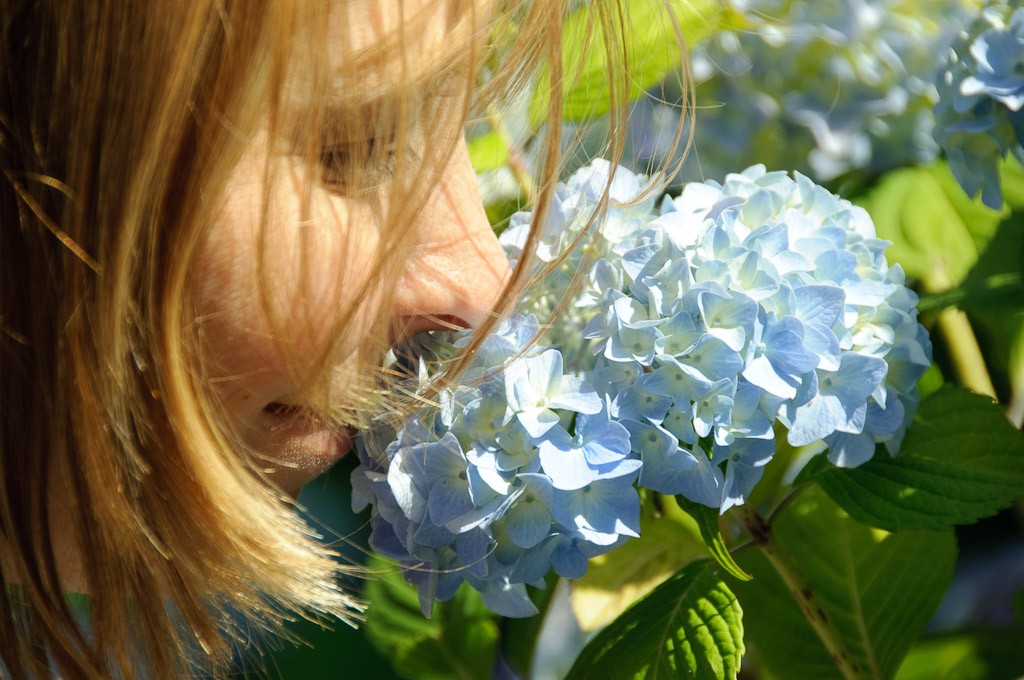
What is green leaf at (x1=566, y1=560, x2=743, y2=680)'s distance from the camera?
0.47m

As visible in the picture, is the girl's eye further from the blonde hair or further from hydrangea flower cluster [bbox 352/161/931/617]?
hydrangea flower cluster [bbox 352/161/931/617]

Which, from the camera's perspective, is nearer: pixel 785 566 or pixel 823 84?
pixel 785 566

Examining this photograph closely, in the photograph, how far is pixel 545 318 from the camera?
1.72 feet

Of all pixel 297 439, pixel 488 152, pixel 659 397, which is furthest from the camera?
pixel 488 152

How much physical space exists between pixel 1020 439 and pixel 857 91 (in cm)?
38

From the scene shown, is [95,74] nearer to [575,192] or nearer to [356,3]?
[356,3]

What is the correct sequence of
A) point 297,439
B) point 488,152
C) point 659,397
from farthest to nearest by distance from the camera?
point 488,152 → point 297,439 → point 659,397

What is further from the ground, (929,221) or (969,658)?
(929,221)

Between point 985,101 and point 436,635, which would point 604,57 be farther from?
point 436,635

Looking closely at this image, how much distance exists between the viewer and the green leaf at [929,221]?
65 cm

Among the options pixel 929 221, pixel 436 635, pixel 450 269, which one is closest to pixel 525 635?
pixel 436 635

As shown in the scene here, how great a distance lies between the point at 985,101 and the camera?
0.51 metres

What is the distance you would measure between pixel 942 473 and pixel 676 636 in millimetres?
179

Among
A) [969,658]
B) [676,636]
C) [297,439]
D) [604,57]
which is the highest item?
[604,57]
